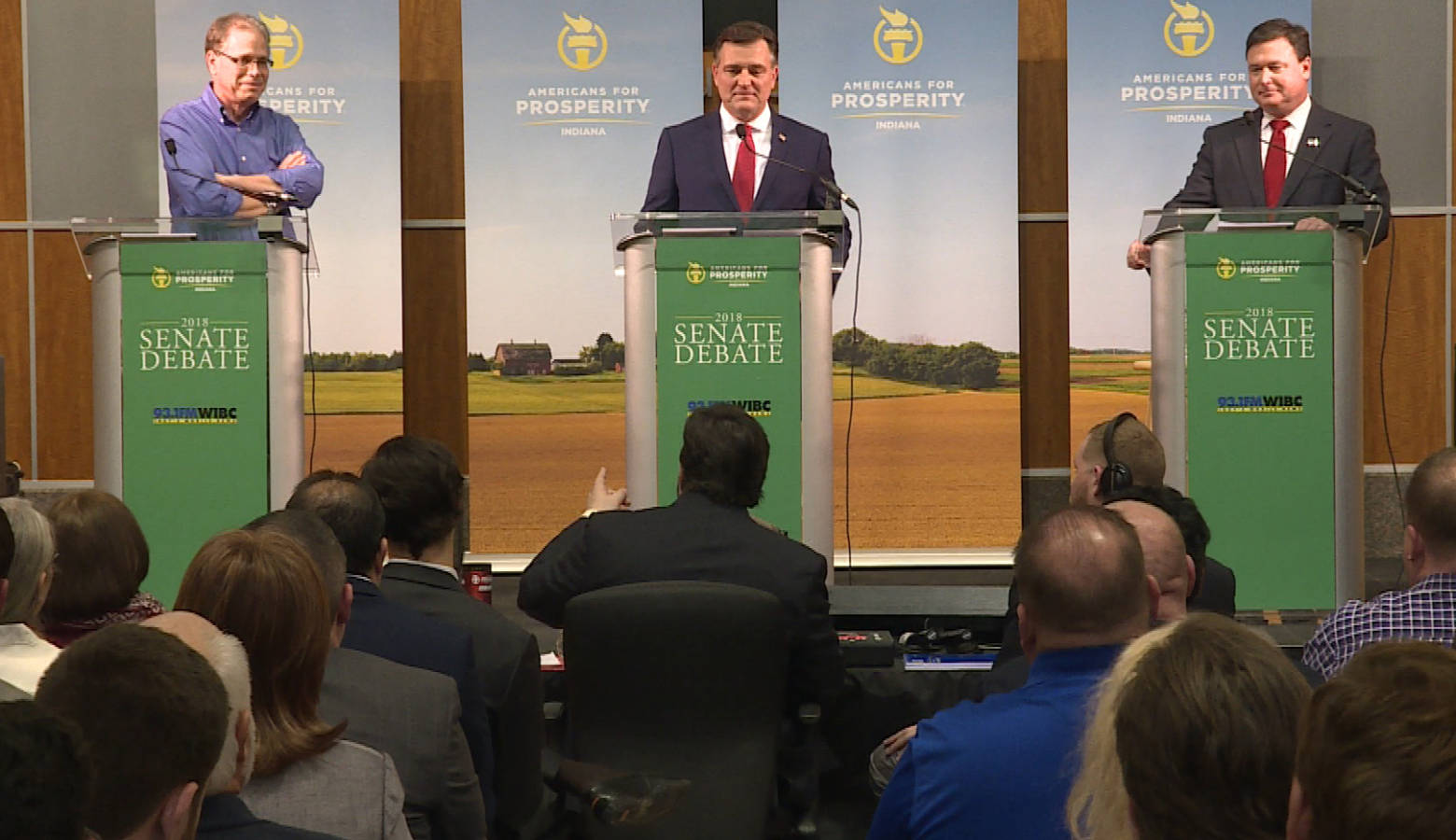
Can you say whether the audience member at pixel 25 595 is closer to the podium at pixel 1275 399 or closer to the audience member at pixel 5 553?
the audience member at pixel 5 553

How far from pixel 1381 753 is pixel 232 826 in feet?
3.92

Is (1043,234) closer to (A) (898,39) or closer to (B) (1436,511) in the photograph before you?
(A) (898,39)

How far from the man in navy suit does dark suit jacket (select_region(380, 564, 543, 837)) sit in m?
3.30

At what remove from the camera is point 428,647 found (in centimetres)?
284

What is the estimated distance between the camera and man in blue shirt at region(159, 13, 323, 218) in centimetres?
628

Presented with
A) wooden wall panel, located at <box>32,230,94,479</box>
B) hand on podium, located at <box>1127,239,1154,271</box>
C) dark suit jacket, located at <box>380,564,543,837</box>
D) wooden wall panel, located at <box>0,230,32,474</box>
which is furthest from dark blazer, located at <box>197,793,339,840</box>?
wooden wall panel, located at <box>0,230,32,474</box>

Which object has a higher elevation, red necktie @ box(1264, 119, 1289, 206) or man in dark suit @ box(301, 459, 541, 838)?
red necktie @ box(1264, 119, 1289, 206)

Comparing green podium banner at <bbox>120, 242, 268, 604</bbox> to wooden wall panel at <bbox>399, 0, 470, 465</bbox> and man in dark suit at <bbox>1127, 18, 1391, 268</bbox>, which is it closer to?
wooden wall panel at <bbox>399, 0, 470, 465</bbox>

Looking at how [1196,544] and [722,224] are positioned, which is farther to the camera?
[722,224]

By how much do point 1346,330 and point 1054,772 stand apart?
137 inches

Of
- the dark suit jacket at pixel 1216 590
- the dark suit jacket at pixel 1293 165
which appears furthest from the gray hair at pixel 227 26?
the dark suit jacket at pixel 1216 590

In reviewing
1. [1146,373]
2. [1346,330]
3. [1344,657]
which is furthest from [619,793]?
[1146,373]

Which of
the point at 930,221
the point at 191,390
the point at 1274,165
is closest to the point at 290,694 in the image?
the point at 191,390

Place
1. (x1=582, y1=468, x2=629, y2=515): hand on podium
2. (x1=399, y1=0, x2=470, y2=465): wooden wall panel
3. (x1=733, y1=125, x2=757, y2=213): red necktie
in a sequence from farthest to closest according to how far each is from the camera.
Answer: (x1=399, y1=0, x2=470, y2=465): wooden wall panel < (x1=733, y1=125, x2=757, y2=213): red necktie < (x1=582, y1=468, x2=629, y2=515): hand on podium
